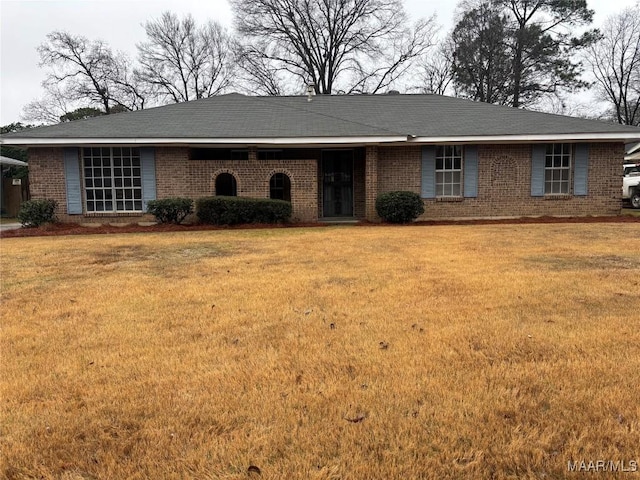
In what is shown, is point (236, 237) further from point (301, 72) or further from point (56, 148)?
point (301, 72)

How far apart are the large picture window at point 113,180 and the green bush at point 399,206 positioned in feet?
26.1

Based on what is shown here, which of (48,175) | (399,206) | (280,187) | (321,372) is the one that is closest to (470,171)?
(399,206)

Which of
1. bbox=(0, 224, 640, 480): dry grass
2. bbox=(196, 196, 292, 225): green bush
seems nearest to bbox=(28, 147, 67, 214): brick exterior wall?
bbox=(196, 196, 292, 225): green bush

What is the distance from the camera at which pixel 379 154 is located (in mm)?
15414

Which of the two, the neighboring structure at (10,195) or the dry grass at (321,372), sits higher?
the neighboring structure at (10,195)

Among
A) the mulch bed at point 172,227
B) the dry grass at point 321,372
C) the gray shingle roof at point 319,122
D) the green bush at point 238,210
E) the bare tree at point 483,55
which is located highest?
the bare tree at point 483,55

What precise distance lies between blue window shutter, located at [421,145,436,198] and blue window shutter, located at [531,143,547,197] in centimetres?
334

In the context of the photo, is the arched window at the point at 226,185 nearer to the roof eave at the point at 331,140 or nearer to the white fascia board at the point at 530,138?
the roof eave at the point at 331,140

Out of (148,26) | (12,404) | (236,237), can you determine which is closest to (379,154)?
(236,237)

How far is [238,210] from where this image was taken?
1343 cm

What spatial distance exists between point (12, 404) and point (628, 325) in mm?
4725

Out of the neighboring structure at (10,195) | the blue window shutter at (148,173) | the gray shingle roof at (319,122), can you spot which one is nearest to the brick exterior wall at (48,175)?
the gray shingle roof at (319,122)

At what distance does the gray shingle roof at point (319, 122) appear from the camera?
47.5ft

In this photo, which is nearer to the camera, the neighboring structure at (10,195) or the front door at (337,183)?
the front door at (337,183)
